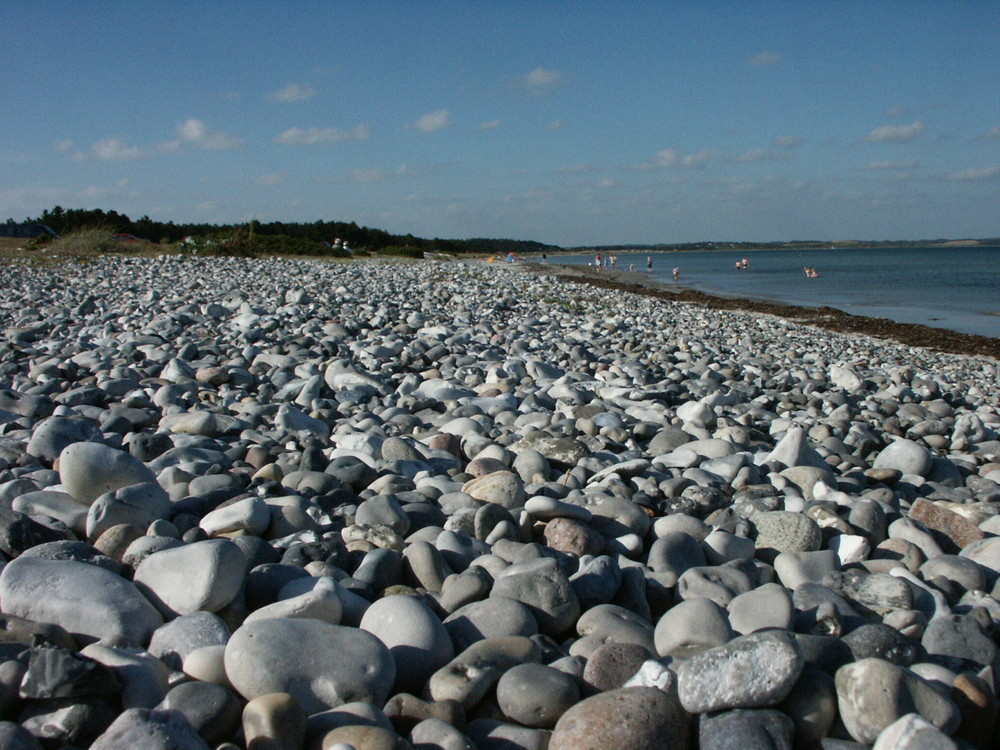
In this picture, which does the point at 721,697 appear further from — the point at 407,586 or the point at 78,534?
the point at 78,534

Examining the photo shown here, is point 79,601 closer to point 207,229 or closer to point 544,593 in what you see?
point 544,593

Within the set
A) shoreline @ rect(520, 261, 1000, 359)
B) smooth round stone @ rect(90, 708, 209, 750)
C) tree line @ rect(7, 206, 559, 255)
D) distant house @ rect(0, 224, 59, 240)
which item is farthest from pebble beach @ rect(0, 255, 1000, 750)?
distant house @ rect(0, 224, 59, 240)

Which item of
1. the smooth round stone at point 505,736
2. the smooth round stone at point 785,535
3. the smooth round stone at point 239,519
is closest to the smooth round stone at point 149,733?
the smooth round stone at point 505,736

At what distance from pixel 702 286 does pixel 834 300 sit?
742cm

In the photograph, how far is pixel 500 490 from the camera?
2594 millimetres

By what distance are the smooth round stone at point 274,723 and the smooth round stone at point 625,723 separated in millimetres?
448

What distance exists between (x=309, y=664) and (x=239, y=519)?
0.83 meters

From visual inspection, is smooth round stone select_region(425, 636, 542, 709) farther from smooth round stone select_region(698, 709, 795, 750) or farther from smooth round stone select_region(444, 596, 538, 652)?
smooth round stone select_region(698, 709, 795, 750)

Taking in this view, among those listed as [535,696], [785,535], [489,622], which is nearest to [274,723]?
[535,696]

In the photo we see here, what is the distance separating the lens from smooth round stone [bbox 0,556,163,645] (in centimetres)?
156

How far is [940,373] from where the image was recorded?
800 centimetres

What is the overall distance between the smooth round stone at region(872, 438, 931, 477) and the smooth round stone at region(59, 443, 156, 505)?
10.0ft

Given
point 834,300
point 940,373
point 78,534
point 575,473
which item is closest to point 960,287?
point 834,300

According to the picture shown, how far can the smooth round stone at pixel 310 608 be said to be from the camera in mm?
1632
